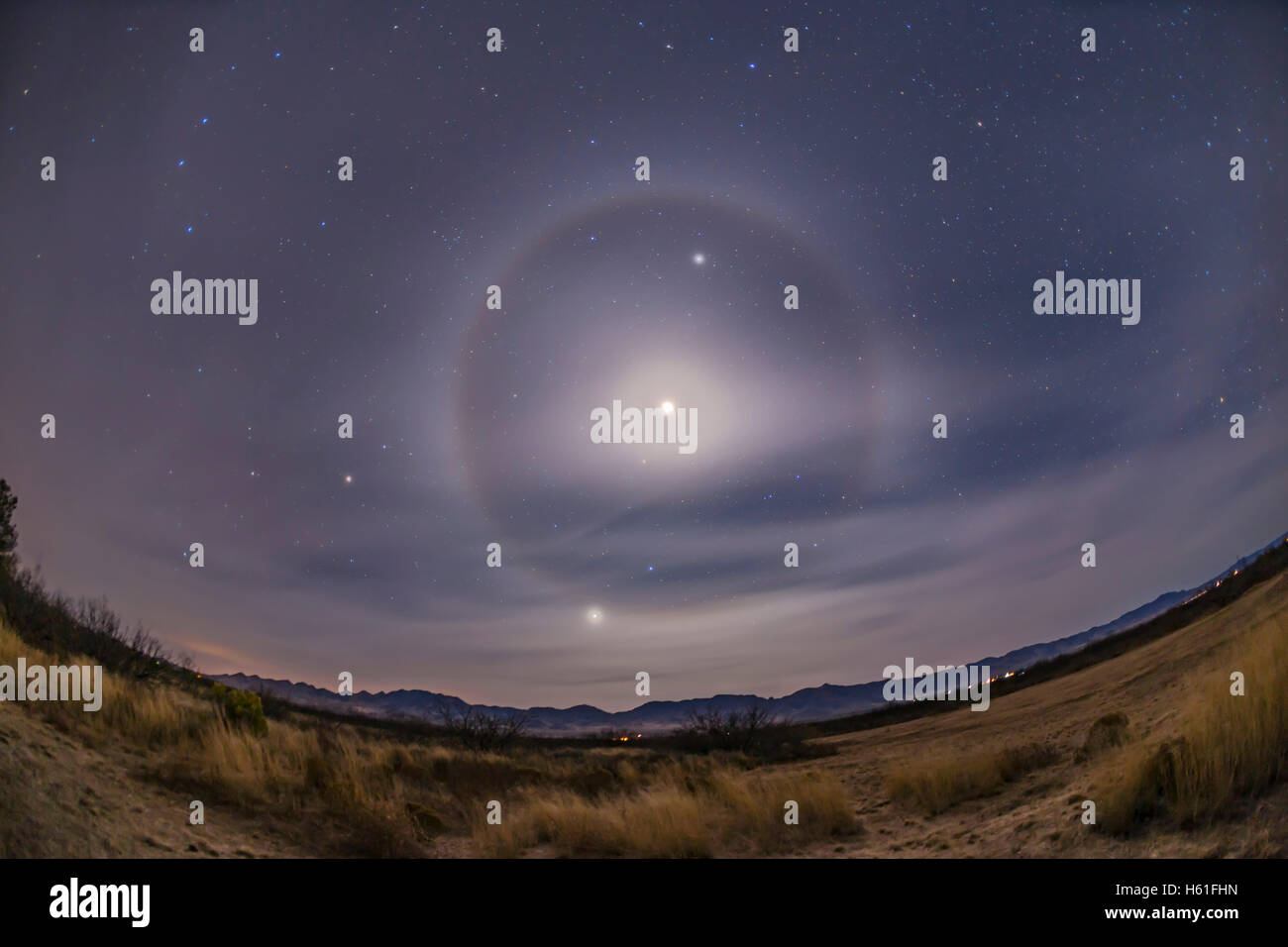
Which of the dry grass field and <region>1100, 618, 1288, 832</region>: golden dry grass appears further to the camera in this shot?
the dry grass field

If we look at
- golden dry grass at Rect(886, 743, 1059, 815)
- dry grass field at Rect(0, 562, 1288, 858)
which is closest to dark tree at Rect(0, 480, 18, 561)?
dry grass field at Rect(0, 562, 1288, 858)

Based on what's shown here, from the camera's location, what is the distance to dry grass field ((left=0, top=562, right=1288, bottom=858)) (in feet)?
16.0

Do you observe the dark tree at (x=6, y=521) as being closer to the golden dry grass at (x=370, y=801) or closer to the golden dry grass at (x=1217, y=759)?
the golden dry grass at (x=370, y=801)

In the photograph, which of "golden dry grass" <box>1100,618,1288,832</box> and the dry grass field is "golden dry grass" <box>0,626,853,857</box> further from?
"golden dry grass" <box>1100,618,1288,832</box>

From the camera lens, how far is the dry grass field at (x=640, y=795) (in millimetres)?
4875

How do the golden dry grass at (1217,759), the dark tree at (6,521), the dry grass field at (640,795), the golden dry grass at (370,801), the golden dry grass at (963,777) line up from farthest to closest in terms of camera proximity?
the dark tree at (6,521) → the golden dry grass at (963,777) → the golden dry grass at (370,801) → the dry grass field at (640,795) → the golden dry grass at (1217,759)

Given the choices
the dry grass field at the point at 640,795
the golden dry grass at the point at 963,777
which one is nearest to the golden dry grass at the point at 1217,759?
the dry grass field at the point at 640,795

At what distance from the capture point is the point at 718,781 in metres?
10.6

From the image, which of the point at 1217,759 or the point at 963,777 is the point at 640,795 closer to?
the point at 963,777

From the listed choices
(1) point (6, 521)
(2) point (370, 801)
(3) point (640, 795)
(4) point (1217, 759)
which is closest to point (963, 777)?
(4) point (1217, 759)

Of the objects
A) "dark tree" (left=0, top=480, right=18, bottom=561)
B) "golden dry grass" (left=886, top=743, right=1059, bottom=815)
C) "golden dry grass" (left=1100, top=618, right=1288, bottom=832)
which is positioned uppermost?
"dark tree" (left=0, top=480, right=18, bottom=561)

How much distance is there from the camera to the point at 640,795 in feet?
32.0
